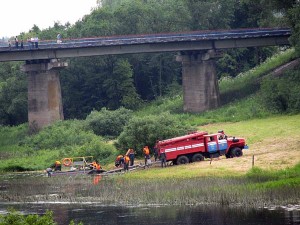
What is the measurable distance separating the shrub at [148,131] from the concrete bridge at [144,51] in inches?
1017

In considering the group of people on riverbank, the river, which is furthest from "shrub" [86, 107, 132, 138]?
the river

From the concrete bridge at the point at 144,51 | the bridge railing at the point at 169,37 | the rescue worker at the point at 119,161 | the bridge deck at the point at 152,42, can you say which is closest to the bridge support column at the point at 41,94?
the concrete bridge at the point at 144,51

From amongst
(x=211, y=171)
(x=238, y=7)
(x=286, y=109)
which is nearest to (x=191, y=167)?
(x=211, y=171)

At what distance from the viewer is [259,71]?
95.3 metres

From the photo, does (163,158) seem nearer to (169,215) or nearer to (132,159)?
(132,159)

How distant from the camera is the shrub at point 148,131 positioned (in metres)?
61.6

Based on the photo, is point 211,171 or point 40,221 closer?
point 40,221

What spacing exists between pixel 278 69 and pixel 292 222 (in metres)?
57.9

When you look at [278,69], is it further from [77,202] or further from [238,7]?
[77,202]

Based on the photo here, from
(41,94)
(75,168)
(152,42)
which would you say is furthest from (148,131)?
(41,94)

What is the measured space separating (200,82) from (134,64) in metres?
24.3

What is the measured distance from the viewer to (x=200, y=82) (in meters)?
89.8

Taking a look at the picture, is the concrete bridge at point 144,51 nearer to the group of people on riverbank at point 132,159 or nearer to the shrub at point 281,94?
the shrub at point 281,94

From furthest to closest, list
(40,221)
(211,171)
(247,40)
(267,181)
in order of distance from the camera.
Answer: (247,40)
(211,171)
(267,181)
(40,221)
